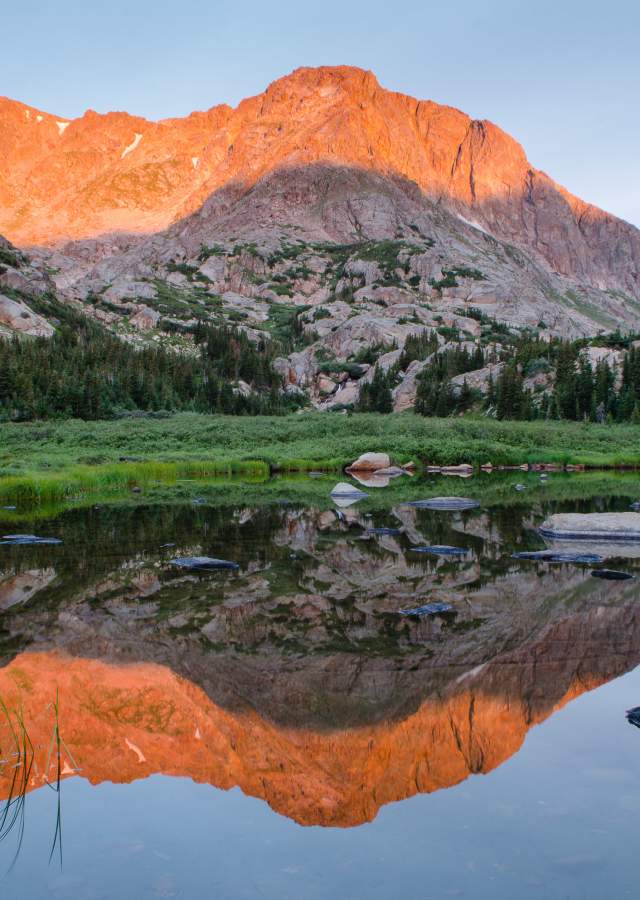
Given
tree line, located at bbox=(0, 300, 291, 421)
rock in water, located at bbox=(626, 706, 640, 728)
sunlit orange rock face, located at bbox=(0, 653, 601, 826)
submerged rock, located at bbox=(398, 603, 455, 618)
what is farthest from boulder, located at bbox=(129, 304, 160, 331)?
rock in water, located at bbox=(626, 706, 640, 728)

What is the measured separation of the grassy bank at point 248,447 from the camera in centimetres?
3444

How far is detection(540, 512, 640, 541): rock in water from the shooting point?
17828 mm

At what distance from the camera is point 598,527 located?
17.9m

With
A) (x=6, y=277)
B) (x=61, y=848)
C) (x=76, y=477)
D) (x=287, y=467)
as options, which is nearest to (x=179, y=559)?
(x=61, y=848)

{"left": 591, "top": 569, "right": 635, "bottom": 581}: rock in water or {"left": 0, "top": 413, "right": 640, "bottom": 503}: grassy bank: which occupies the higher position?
{"left": 591, "top": 569, "right": 635, "bottom": 581}: rock in water

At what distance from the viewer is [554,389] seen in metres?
83.5

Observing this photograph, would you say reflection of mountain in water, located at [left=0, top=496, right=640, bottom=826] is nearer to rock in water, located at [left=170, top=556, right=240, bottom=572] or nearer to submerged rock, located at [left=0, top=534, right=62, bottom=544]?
rock in water, located at [left=170, top=556, right=240, bottom=572]

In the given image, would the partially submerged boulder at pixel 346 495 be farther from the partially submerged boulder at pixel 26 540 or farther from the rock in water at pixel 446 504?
the partially submerged boulder at pixel 26 540

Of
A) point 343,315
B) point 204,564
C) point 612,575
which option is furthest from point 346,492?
point 343,315

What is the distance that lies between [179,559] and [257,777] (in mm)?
9535

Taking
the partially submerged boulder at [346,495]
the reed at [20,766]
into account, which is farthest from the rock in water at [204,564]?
the partially submerged boulder at [346,495]

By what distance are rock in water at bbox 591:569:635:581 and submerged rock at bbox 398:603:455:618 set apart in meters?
3.78

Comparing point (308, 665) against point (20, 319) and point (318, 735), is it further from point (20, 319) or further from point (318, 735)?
point (20, 319)

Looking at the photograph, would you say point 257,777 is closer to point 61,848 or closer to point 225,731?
point 225,731
